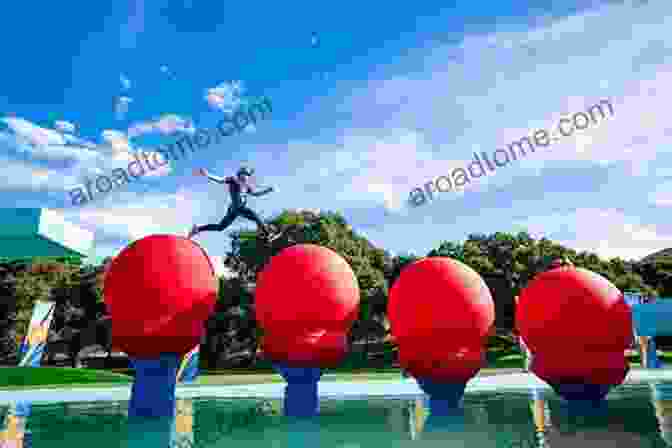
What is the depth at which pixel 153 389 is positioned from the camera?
37.9 ft

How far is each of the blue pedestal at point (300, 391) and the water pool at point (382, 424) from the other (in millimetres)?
340

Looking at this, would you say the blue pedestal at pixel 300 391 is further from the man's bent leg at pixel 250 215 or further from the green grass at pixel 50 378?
the green grass at pixel 50 378

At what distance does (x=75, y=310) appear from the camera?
45000mm

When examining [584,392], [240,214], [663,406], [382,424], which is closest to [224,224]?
[240,214]

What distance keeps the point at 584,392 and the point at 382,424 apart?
4616mm

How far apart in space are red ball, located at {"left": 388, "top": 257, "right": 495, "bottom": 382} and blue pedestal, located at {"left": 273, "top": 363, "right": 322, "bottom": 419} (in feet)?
7.18

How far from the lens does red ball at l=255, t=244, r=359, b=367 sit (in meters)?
11.5

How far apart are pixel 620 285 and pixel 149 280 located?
149ft

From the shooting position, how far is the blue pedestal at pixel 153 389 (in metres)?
11.4

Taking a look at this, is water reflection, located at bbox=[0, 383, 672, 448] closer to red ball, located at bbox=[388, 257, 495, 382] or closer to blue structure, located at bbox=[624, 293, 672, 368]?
red ball, located at bbox=[388, 257, 495, 382]

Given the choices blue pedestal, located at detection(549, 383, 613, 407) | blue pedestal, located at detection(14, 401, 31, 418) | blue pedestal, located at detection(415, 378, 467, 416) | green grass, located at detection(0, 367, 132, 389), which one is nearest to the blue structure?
blue pedestal, located at detection(549, 383, 613, 407)

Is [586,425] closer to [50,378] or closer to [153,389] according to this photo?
[153,389]

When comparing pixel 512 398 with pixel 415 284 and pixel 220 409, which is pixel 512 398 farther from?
pixel 220 409

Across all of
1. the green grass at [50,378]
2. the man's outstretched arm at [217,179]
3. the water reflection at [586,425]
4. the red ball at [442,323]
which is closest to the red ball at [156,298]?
the man's outstretched arm at [217,179]
